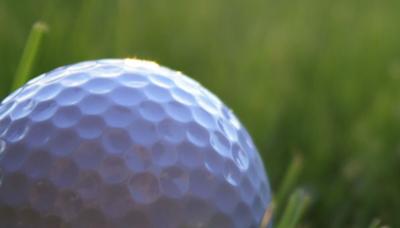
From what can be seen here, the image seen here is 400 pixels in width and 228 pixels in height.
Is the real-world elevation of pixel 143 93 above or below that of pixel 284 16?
above

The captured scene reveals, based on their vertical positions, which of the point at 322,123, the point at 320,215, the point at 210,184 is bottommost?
the point at 320,215

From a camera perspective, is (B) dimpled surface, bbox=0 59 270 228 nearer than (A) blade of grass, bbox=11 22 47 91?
Yes

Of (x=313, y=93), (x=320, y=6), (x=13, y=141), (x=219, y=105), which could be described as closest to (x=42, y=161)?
(x=13, y=141)

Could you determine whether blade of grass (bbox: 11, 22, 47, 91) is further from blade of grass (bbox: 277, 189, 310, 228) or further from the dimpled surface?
blade of grass (bbox: 277, 189, 310, 228)

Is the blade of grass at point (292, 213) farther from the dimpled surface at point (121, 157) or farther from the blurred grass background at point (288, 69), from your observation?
the blurred grass background at point (288, 69)

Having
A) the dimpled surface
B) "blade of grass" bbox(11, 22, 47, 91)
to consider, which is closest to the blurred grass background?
"blade of grass" bbox(11, 22, 47, 91)

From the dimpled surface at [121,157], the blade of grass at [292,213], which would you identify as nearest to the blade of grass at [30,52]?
the dimpled surface at [121,157]

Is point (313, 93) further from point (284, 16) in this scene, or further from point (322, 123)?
point (284, 16)
